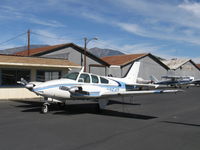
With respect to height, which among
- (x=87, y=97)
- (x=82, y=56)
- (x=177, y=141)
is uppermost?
(x=82, y=56)

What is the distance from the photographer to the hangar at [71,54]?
1203 inches

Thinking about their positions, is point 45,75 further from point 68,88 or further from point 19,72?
point 68,88

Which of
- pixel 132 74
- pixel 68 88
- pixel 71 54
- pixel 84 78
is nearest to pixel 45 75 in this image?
pixel 132 74

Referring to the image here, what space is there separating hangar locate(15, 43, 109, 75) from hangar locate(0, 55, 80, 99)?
29.8 feet

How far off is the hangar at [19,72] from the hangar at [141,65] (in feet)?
71.7

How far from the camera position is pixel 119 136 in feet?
24.8

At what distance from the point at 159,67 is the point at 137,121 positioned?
46.0m

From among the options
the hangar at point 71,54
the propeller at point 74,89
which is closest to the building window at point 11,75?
the propeller at point 74,89

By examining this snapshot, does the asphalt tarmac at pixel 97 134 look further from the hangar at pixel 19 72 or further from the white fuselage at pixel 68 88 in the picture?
the hangar at pixel 19 72

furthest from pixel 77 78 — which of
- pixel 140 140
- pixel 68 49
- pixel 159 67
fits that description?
pixel 159 67

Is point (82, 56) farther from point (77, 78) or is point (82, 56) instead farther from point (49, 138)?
point (49, 138)

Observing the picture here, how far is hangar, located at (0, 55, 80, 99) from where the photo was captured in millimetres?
18672

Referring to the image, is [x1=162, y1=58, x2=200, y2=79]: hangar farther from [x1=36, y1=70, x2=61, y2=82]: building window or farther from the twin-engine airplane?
the twin-engine airplane

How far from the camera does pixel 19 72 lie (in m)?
19.7
